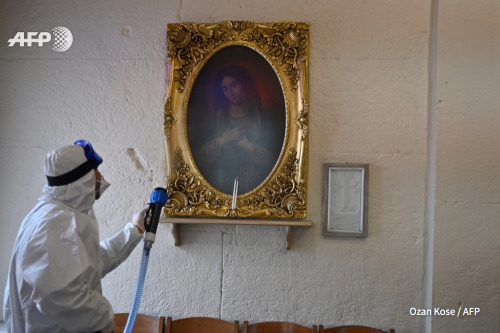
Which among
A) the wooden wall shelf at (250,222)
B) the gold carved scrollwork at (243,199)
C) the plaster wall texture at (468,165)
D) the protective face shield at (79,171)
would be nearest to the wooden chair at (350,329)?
the plaster wall texture at (468,165)

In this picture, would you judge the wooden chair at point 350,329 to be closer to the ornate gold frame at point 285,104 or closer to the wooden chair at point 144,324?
the ornate gold frame at point 285,104

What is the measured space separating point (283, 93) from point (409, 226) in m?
1.25

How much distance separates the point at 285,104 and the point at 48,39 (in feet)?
5.97

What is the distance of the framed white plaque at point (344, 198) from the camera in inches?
124

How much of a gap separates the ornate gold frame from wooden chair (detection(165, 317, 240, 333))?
2.34 ft

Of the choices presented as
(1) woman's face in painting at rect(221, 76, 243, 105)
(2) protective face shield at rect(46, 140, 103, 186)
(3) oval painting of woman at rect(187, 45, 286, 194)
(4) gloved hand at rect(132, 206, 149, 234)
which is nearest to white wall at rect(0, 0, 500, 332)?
(3) oval painting of woman at rect(187, 45, 286, 194)

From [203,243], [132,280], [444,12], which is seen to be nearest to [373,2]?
[444,12]

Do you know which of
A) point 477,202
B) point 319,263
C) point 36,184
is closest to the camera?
point 477,202

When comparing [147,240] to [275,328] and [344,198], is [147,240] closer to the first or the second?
[275,328]

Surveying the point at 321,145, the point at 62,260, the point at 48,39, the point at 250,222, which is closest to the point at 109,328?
the point at 62,260

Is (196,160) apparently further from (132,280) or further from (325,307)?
(325,307)

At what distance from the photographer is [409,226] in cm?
315

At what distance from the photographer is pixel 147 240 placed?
2.40 m

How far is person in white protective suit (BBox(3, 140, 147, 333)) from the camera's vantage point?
1993 mm
